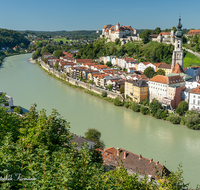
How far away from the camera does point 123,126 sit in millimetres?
11742

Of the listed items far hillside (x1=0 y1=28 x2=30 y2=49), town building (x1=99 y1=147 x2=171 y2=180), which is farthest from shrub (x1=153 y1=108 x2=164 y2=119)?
far hillside (x1=0 y1=28 x2=30 y2=49)

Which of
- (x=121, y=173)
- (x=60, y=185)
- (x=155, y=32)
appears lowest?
(x=121, y=173)

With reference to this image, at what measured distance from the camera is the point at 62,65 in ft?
87.7

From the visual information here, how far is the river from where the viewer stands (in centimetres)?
875

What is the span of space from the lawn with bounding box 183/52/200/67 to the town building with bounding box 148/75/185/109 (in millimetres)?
8082

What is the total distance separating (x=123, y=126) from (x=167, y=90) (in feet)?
12.9

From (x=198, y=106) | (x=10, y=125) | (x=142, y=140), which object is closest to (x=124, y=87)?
(x=198, y=106)

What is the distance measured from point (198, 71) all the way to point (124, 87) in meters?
6.53

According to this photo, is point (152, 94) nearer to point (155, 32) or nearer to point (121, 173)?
point (121, 173)

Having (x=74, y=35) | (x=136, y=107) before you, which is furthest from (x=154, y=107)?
(x=74, y=35)

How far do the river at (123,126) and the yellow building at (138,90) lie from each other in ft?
4.24

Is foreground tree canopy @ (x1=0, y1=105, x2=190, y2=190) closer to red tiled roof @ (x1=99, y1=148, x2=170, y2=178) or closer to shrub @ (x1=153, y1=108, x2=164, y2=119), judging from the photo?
red tiled roof @ (x1=99, y1=148, x2=170, y2=178)

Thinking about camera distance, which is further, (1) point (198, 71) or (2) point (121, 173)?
(1) point (198, 71)

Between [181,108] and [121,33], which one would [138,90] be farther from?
[121,33]
